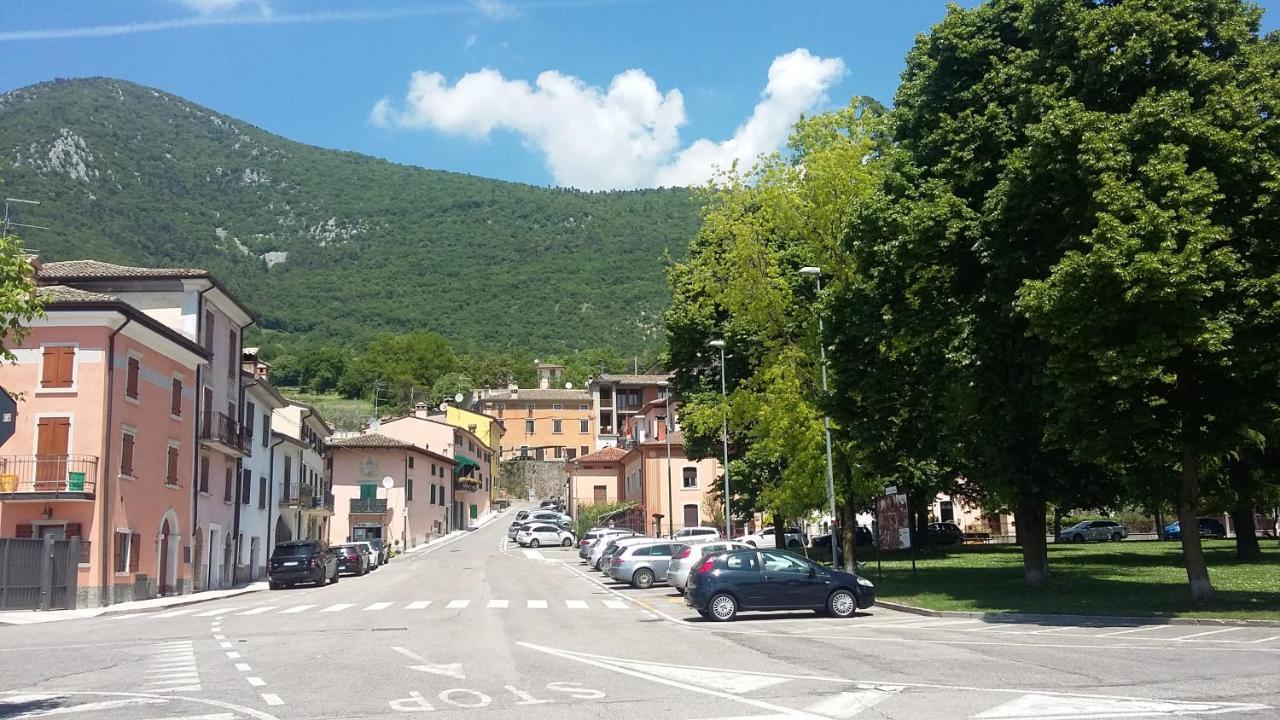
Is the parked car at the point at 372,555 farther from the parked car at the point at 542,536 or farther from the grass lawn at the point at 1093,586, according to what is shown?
the grass lawn at the point at 1093,586

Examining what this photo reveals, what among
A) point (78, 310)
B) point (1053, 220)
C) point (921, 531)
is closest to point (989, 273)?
point (1053, 220)

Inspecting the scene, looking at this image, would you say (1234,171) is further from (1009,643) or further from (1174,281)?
(1009,643)

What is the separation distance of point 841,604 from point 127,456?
25.0 m

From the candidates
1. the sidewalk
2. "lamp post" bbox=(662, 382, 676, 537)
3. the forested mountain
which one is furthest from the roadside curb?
the forested mountain

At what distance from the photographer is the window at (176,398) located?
38500 mm

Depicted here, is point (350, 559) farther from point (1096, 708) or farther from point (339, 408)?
point (339, 408)

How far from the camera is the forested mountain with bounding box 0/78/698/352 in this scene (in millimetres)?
162000

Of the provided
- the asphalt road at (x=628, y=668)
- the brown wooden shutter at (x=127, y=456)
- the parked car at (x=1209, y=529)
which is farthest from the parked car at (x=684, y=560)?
the parked car at (x=1209, y=529)

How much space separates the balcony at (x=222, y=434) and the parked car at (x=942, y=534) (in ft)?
118

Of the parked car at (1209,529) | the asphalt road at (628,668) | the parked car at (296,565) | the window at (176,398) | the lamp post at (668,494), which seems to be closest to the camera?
the asphalt road at (628,668)

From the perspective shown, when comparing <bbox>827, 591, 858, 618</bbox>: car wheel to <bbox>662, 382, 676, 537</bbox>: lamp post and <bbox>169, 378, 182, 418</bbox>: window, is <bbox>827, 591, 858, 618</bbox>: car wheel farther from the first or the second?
<bbox>662, 382, 676, 537</bbox>: lamp post

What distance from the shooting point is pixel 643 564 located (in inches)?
1431

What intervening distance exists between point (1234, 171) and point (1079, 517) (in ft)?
208

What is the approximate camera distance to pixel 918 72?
2650 cm
